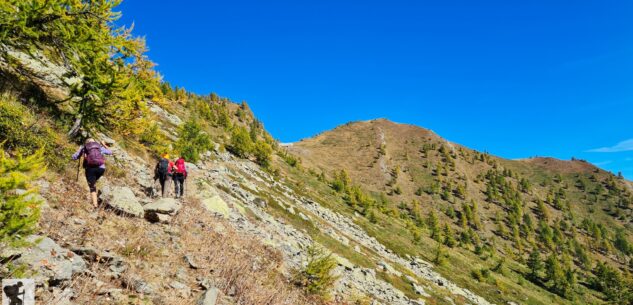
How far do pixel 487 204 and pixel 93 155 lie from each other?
13137 cm

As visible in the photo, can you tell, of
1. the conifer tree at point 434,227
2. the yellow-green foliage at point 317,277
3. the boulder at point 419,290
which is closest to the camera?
the yellow-green foliage at point 317,277

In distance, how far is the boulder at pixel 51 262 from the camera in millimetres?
5188

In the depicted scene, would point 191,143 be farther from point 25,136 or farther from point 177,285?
point 177,285

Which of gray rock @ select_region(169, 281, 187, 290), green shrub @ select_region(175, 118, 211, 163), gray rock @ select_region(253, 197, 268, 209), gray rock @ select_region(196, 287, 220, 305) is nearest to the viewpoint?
gray rock @ select_region(196, 287, 220, 305)

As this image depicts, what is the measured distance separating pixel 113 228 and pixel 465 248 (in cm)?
7732

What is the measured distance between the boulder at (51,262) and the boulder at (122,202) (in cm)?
Answer: 338

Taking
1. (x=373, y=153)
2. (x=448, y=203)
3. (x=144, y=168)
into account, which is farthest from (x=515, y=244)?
(x=144, y=168)

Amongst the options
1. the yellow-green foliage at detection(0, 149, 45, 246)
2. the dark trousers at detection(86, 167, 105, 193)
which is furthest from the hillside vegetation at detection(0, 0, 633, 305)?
the dark trousers at detection(86, 167, 105, 193)

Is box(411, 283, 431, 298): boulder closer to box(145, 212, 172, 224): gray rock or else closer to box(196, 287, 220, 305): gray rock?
box(145, 212, 172, 224): gray rock

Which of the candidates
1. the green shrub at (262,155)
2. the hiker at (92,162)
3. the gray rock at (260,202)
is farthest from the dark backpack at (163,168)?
the green shrub at (262,155)

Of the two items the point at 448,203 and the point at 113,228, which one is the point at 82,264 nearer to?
the point at 113,228

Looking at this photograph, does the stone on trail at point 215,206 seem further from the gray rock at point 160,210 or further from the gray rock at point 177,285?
the gray rock at point 177,285

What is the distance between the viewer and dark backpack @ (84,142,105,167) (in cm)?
966

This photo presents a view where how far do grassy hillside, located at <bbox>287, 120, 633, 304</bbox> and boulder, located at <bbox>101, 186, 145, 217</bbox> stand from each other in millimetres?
43492
